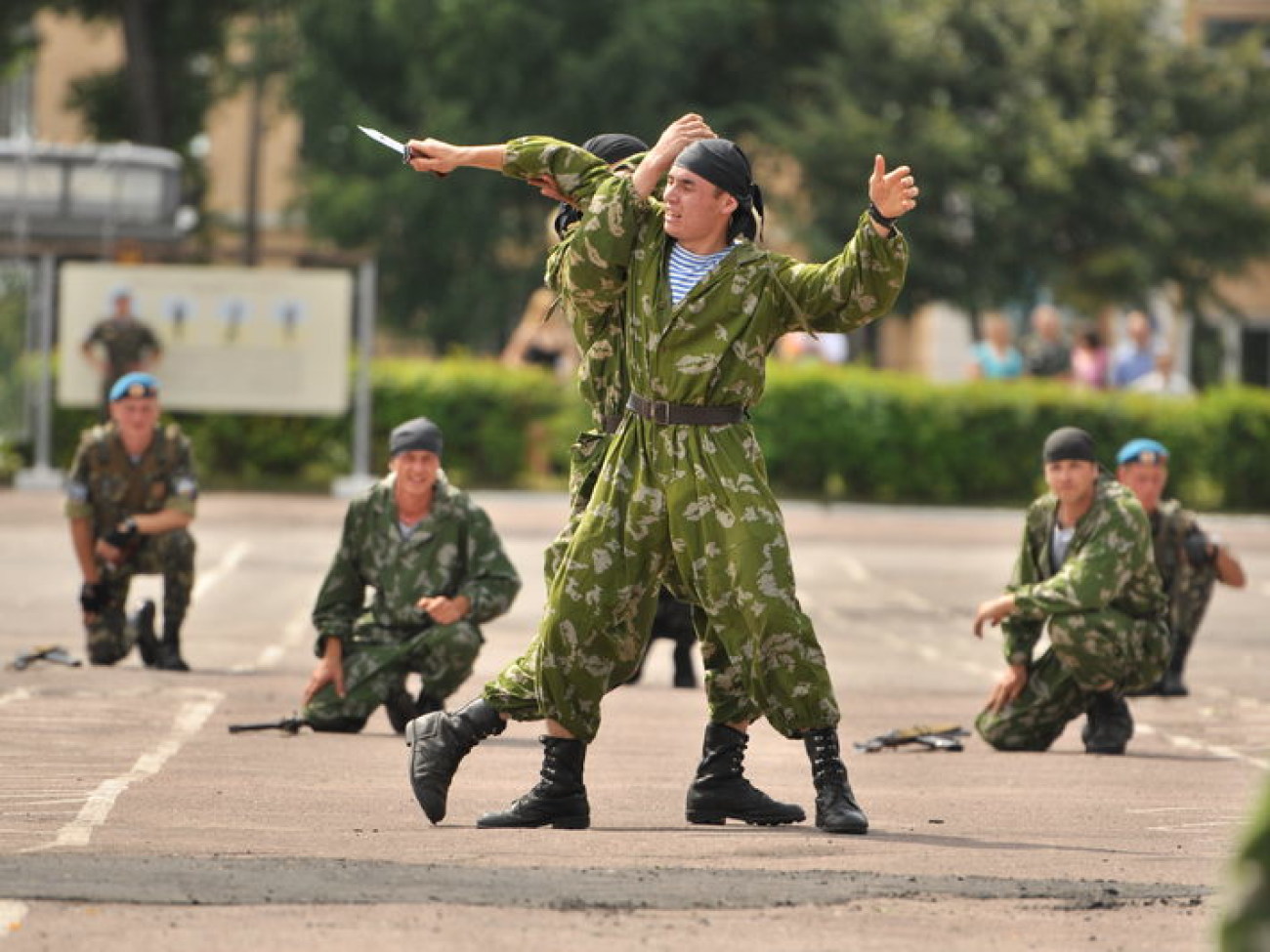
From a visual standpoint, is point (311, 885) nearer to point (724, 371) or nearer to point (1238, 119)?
point (724, 371)

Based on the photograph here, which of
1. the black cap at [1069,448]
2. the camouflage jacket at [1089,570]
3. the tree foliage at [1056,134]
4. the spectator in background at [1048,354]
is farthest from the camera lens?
the tree foliage at [1056,134]

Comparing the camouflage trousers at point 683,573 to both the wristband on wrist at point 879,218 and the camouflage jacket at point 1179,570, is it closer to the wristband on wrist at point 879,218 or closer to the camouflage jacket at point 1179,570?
the wristband on wrist at point 879,218

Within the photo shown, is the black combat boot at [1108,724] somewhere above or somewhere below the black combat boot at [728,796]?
below

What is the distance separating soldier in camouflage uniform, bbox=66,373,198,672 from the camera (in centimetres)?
1451

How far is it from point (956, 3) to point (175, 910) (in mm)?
35818

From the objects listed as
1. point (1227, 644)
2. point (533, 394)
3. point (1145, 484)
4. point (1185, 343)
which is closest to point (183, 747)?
point (1145, 484)

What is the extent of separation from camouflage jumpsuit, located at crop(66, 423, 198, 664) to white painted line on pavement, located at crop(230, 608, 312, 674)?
46 cm

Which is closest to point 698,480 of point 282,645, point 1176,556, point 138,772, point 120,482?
point 138,772

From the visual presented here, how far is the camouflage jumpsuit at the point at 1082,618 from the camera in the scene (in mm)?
11422

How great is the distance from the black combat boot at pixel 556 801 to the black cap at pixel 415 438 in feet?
11.8

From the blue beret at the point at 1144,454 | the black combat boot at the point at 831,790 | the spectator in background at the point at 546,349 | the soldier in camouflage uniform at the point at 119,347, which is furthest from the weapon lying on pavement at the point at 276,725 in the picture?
the spectator in background at the point at 546,349

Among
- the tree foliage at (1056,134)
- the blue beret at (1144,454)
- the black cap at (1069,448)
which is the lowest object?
the blue beret at (1144,454)

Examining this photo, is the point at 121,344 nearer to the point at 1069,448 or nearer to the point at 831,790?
the point at 1069,448

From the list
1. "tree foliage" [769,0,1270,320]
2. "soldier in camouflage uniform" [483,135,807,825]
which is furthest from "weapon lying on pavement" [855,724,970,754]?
"tree foliage" [769,0,1270,320]
